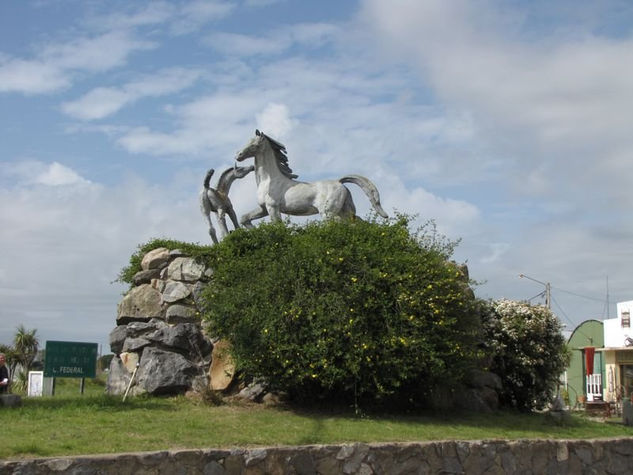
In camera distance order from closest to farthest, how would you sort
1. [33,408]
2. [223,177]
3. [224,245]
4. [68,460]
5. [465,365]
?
1. [68,460]
2. [33,408]
3. [465,365]
4. [224,245]
5. [223,177]

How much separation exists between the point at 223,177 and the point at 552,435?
31.6 feet

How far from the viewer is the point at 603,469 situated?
14.3 meters

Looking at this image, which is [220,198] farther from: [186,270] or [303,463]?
[303,463]

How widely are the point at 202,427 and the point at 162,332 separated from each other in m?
5.13

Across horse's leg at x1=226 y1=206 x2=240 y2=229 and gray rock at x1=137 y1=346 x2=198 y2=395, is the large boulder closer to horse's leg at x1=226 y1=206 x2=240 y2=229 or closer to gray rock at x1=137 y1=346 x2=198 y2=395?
gray rock at x1=137 y1=346 x2=198 y2=395

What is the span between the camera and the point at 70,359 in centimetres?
1634

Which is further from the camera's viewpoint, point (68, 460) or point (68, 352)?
point (68, 352)

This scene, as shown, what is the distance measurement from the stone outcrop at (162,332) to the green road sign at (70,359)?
789mm

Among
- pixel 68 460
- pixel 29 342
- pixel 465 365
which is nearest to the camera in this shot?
pixel 68 460

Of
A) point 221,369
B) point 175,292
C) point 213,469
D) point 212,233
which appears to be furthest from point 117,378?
point 213,469

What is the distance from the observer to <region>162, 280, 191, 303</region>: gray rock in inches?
709

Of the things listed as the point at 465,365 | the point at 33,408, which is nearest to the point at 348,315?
the point at 465,365

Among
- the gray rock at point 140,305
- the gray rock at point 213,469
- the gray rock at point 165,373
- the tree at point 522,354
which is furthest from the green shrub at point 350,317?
the gray rock at point 213,469

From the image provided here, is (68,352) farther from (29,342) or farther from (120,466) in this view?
(29,342)
